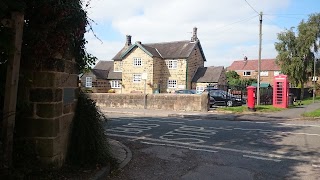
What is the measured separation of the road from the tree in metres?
36.0

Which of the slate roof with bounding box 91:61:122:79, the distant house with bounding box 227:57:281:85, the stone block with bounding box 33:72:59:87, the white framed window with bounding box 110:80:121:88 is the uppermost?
the distant house with bounding box 227:57:281:85

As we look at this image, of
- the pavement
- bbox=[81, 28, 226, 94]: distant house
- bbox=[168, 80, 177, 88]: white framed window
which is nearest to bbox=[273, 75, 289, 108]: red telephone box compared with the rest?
the pavement

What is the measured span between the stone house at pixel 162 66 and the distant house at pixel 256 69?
25.7 m

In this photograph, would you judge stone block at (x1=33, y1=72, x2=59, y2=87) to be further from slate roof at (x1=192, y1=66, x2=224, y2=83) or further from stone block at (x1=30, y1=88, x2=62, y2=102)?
slate roof at (x1=192, y1=66, x2=224, y2=83)

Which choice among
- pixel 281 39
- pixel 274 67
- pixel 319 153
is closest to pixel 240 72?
pixel 274 67

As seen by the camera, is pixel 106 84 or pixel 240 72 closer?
pixel 106 84

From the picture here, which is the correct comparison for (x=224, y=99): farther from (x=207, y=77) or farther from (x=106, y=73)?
(x=106, y=73)

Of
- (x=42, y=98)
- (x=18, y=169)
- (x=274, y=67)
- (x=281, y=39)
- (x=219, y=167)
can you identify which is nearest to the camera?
A: (x=18, y=169)

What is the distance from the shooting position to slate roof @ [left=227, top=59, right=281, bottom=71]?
71613 mm

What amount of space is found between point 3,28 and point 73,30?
3.87ft

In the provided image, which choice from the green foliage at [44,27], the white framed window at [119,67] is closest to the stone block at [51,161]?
the green foliage at [44,27]

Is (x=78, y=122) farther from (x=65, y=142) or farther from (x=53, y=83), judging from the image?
(x=53, y=83)

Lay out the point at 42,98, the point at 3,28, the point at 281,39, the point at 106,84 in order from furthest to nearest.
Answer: the point at 106,84 < the point at 281,39 < the point at 42,98 < the point at 3,28

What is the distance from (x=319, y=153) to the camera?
8094 millimetres
